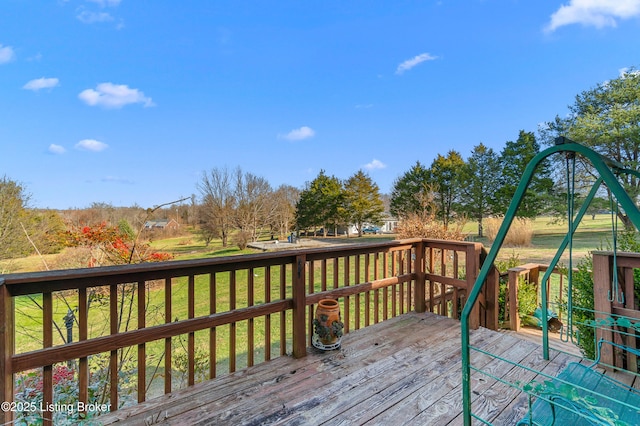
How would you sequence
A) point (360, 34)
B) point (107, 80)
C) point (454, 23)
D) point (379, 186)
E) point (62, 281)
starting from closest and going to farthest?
point (62, 281)
point (454, 23)
point (360, 34)
point (107, 80)
point (379, 186)

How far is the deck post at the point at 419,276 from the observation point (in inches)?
122

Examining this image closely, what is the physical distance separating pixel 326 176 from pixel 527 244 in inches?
615

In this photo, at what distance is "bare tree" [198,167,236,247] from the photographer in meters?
17.7

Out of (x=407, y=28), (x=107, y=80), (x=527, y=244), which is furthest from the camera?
(x=527, y=244)

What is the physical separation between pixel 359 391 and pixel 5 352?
1.78 metres

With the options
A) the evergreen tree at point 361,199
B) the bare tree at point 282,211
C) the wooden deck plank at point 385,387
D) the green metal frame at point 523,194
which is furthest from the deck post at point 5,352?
the evergreen tree at point 361,199

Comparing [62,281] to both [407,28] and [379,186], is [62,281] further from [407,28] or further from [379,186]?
[379,186]

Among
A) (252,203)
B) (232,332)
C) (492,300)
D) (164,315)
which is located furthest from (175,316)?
(252,203)

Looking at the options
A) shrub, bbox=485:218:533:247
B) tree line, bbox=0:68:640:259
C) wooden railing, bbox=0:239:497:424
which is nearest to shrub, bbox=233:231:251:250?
tree line, bbox=0:68:640:259

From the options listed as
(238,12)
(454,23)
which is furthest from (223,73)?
(454,23)

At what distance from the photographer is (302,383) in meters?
1.82

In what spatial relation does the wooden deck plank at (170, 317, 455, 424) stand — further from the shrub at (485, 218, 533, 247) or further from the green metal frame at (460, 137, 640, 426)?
the shrub at (485, 218, 533, 247)

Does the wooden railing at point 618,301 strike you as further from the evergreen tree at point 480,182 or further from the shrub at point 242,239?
the evergreen tree at point 480,182

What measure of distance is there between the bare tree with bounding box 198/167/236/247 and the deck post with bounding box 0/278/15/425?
17.2m
